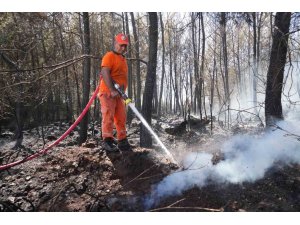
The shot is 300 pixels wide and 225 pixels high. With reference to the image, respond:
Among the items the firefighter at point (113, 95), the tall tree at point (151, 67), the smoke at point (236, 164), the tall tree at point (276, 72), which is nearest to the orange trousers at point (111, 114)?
the firefighter at point (113, 95)

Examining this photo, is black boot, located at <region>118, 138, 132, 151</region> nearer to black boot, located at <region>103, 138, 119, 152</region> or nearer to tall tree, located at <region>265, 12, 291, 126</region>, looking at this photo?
black boot, located at <region>103, 138, 119, 152</region>

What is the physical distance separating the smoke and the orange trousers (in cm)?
133

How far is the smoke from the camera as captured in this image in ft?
14.0

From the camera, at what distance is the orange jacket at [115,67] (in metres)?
5.38

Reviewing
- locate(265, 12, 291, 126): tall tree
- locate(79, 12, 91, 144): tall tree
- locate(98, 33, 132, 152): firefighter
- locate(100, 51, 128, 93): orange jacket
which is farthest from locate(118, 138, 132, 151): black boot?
locate(79, 12, 91, 144): tall tree

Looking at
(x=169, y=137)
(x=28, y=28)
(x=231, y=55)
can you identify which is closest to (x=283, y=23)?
(x=169, y=137)

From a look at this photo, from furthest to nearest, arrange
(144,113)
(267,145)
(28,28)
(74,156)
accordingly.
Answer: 1. (28,28)
2. (144,113)
3. (74,156)
4. (267,145)

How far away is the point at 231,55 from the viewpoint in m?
29.0

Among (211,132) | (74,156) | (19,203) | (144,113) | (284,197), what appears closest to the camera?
(284,197)

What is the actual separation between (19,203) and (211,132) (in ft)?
27.8

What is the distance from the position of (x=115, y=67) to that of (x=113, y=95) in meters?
0.54

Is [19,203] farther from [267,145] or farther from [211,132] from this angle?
[211,132]

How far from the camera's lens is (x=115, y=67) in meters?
5.48

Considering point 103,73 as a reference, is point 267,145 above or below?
below
